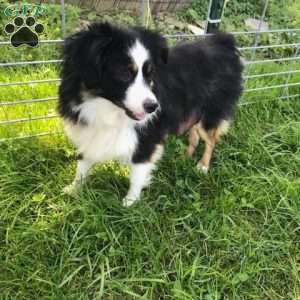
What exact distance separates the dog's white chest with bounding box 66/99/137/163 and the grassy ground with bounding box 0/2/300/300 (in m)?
0.28

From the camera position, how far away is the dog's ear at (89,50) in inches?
79.2

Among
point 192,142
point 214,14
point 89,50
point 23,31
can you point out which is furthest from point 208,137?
point 23,31

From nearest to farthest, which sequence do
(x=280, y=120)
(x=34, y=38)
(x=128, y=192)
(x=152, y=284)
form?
(x=152, y=284) → (x=34, y=38) → (x=128, y=192) → (x=280, y=120)

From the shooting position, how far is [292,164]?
10.4 ft

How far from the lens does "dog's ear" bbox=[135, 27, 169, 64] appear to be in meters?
2.16

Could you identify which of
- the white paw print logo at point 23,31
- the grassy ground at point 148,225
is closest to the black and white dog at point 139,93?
the grassy ground at point 148,225

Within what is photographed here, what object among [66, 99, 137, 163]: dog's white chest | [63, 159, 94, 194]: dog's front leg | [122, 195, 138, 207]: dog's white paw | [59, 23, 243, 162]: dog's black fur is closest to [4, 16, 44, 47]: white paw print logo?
[59, 23, 243, 162]: dog's black fur

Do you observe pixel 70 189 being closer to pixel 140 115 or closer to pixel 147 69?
pixel 140 115

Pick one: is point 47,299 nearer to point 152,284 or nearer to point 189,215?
point 152,284

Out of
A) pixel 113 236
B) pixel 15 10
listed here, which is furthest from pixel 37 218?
pixel 15 10

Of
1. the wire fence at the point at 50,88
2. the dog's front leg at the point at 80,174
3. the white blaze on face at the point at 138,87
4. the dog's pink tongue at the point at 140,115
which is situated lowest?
the dog's front leg at the point at 80,174

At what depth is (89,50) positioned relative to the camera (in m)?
2.01

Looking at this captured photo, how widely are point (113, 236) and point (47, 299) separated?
0.49m

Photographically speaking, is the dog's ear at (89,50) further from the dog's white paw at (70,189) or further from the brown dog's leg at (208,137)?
the brown dog's leg at (208,137)
